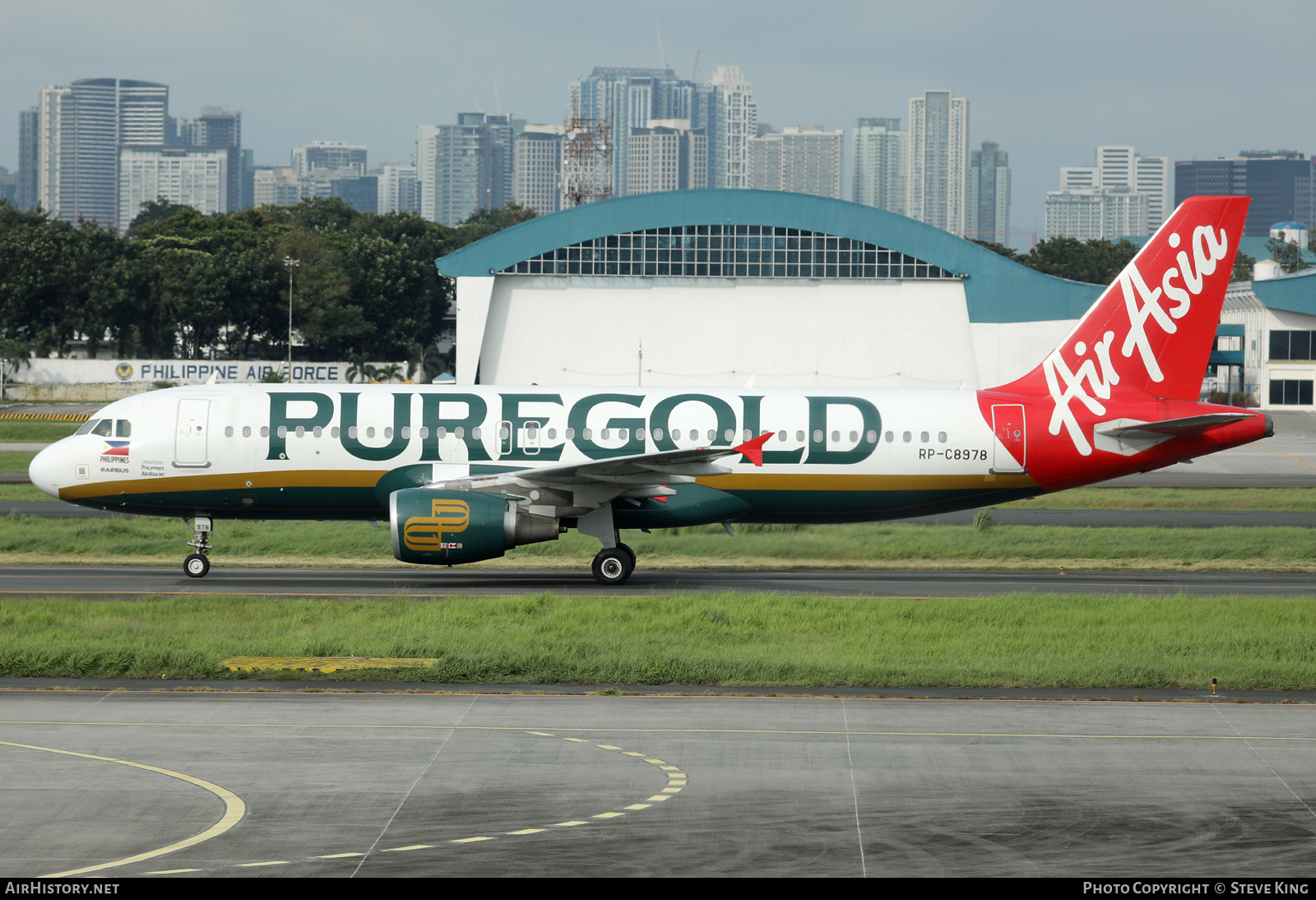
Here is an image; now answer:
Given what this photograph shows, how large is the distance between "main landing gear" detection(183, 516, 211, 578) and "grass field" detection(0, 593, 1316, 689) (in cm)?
495

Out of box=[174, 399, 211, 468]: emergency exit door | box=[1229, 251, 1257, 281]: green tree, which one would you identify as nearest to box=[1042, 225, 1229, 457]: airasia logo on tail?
box=[174, 399, 211, 468]: emergency exit door

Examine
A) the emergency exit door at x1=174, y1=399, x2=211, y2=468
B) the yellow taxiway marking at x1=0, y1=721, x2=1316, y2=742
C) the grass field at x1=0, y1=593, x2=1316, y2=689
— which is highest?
the emergency exit door at x1=174, y1=399, x2=211, y2=468

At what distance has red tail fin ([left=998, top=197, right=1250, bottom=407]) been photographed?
30.9 m

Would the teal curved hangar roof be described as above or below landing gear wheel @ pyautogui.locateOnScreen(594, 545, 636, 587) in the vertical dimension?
above

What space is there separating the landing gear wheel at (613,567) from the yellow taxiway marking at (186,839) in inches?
612

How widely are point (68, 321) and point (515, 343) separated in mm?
44803

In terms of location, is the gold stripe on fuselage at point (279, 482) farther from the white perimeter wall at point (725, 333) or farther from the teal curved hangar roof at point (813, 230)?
the teal curved hangar roof at point (813, 230)

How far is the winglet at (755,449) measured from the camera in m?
28.3

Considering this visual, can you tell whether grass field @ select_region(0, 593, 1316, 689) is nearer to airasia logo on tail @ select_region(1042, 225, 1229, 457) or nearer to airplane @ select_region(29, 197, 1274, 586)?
airplane @ select_region(29, 197, 1274, 586)

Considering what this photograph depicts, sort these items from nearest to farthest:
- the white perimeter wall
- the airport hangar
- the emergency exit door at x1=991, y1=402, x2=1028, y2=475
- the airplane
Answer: the airplane, the emergency exit door at x1=991, y1=402, x2=1028, y2=475, the airport hangar, the white perimeter wall

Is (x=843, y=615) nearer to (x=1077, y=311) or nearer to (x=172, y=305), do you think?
(x=1077, y=311)

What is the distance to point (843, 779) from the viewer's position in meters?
14.4

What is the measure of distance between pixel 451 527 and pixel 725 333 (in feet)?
204

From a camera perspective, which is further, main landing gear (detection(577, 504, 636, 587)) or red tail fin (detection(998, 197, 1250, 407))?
red tail fin (detection(998, 197, 1250, 407))
